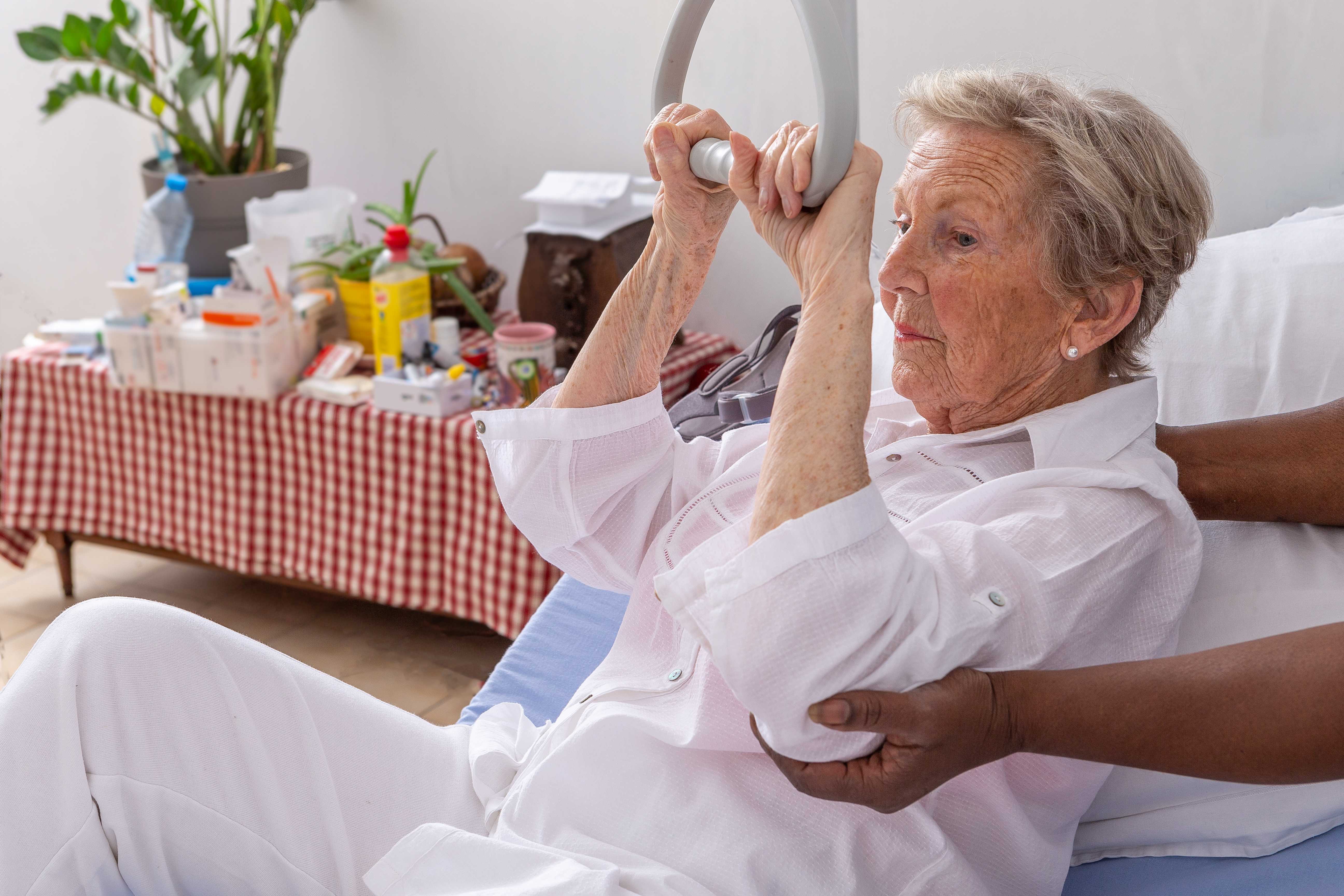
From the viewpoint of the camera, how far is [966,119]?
1104 mm

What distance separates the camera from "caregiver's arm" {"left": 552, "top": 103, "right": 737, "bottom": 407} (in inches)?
47.3

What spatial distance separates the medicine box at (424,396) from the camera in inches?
89.2

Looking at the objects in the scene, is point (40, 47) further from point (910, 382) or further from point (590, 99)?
point (910, 382)

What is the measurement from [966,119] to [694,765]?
68 centimetres

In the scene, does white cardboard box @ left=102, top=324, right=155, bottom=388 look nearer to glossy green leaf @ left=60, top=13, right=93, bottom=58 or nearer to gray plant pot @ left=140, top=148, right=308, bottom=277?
gray plant pot @ left=140, top=148, right=308, bottom=277

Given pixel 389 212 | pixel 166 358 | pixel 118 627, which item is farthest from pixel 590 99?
pixel 118 627

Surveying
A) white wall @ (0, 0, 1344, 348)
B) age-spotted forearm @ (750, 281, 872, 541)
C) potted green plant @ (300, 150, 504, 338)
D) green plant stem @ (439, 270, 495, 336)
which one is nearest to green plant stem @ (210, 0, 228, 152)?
white wall @ (0, 0, 1344, 348)

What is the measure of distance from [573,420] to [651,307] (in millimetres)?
152

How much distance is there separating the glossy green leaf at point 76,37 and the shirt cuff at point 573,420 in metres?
1.81

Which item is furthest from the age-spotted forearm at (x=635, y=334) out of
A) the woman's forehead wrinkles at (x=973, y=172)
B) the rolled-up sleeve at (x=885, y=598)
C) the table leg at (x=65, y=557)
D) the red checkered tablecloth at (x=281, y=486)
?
the table leg at (x=65, y=557)

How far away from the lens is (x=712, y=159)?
42.2 inches

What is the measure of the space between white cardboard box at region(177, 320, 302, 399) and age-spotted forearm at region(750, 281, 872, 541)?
5.48ft

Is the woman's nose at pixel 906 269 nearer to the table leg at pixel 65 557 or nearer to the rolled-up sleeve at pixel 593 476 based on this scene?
the rolled-up sleeve at pixel 593 476

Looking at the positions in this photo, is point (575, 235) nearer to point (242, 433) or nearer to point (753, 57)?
point (753, 57)
